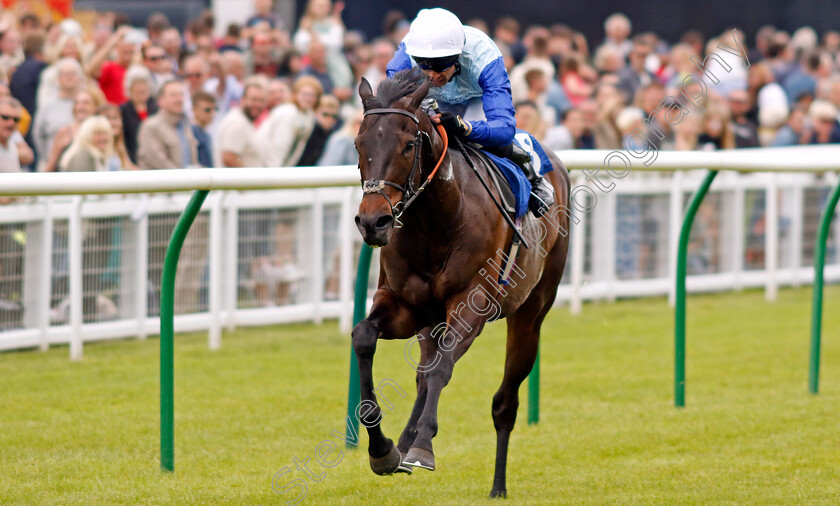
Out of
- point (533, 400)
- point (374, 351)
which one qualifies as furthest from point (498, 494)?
point (533, 400)

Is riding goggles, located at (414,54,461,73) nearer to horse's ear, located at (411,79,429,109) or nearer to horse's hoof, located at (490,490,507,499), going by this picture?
horse's ear, located at (411,79,429,109)

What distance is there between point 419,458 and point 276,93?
6.75 meters

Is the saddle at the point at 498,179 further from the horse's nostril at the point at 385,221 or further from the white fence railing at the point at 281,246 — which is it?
the horse's nostril at the point at 385,221

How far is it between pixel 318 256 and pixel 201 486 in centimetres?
430

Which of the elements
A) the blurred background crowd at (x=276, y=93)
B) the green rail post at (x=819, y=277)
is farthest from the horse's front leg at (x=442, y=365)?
the blurred background crowd at (x=276, y=93)

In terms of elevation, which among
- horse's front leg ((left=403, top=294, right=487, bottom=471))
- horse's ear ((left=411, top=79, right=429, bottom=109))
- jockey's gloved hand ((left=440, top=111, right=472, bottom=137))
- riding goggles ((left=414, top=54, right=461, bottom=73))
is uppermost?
riding goggles ((left=414, top=54, right=461, bottom=73))

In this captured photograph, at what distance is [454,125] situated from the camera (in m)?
4.65

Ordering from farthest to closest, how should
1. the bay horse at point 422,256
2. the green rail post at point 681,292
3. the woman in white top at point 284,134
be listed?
the woman in white top at point 284,134, the green rail post at point 681,292, the bay horse at point 422,256

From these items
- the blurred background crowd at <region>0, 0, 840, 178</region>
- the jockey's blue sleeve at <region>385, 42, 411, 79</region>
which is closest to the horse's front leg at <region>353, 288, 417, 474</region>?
the jockey's blue sleeve at <region>385, 42, 411, 79</region>

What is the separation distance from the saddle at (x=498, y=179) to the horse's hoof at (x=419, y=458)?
101cm

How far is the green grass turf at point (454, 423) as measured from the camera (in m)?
5.27

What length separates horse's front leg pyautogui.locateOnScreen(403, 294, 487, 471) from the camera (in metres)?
4.39

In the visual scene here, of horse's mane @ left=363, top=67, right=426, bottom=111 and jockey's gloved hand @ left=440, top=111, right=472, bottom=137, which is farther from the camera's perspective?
jockey's gloved hand @ left=440, top=111, right=472, bottom=137

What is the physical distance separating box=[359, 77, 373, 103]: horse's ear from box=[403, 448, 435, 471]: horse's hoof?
121cm
